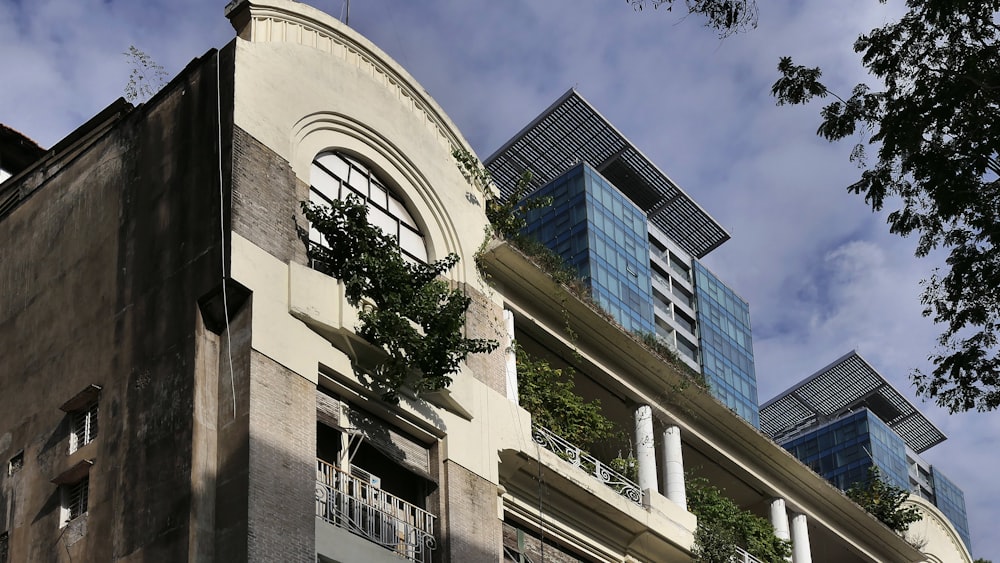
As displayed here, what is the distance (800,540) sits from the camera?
3391 centimetres

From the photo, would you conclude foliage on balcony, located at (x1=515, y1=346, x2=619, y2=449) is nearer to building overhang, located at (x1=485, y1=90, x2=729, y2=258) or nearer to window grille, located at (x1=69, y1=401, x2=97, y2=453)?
window grille, located at (x1=69, y1=401, x2=97, y2=453)

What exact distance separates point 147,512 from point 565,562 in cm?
895

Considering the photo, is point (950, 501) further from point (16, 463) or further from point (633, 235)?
point (16, 463)

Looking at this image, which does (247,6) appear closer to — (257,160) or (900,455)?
(257,160)

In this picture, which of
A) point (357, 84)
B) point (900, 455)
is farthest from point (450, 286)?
point (900, 455)

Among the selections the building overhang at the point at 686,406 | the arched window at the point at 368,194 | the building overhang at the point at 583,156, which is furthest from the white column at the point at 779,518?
the building overhang at the point at 583,156

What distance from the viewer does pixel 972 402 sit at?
18953 millimetres

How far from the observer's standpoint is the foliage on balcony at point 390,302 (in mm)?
21609

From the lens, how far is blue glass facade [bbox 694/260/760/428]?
449 ft

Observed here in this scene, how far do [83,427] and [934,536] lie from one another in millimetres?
27279

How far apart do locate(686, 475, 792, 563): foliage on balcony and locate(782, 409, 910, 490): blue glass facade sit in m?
116

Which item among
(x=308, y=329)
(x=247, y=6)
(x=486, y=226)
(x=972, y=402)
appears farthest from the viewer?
(x=486, y=226)

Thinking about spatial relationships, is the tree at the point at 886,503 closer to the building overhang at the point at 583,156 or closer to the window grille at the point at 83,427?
the window grille at the point at 83,427

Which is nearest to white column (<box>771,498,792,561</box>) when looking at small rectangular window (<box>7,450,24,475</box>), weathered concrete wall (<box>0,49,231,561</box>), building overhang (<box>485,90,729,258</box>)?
weathered concrete wall (<box>0,49,231,561</box>)
